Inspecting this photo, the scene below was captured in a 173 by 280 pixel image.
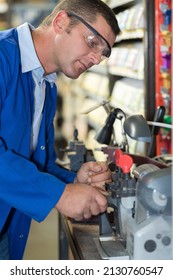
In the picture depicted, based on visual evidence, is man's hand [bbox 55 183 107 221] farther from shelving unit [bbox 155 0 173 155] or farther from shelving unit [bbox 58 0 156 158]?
shelving unit [bbox 58 0 156 158]

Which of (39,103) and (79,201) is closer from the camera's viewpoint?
(79,201)

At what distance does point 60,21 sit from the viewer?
1.76 m

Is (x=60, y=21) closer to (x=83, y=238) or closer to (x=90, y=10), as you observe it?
(x=90, y=10)

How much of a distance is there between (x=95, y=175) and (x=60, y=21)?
1.96 ft

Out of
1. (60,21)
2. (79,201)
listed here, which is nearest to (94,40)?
(60,21)

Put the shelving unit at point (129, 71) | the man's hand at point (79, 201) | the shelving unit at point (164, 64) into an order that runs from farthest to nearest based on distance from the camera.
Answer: the shelving unit at point (129, 71) < the shelving unit at point (164, 64) < the man's hand at point (79, 201)

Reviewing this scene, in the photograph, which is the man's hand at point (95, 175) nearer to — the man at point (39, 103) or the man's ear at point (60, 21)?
the man at point (39, 103)

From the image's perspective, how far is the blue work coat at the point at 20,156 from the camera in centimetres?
150

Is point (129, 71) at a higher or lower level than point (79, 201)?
higher

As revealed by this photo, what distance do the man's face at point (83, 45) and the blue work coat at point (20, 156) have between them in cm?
17

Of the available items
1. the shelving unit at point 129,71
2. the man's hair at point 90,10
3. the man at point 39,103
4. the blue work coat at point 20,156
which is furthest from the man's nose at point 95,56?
the shelving unit at point 129,71

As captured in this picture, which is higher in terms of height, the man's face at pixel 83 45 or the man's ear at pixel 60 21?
the man's ear at pixel 60 21
